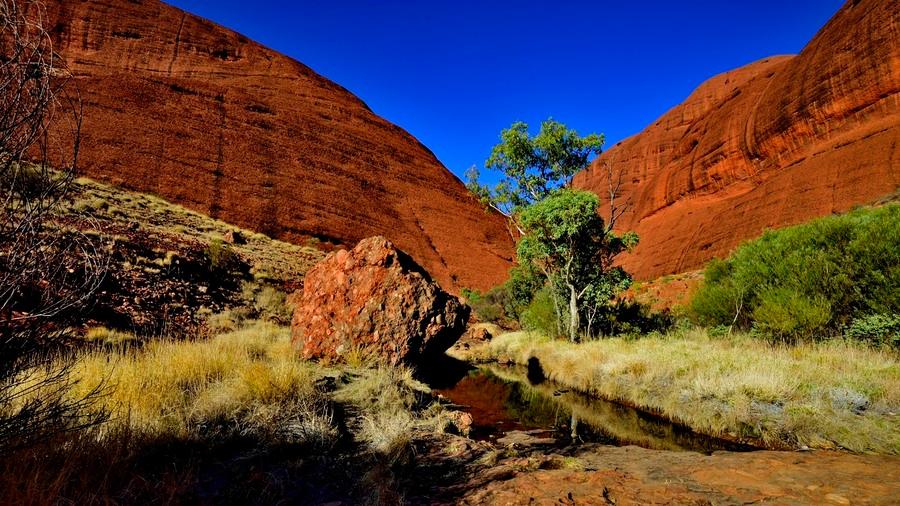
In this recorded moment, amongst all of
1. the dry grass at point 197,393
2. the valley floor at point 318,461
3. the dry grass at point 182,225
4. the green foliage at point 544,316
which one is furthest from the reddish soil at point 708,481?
the dry grass at point 182,225

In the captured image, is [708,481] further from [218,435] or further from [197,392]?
[197,392]

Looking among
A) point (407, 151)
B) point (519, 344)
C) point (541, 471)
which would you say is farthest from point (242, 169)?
point (541, 471)

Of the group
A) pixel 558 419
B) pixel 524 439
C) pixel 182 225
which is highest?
pixel 182 225

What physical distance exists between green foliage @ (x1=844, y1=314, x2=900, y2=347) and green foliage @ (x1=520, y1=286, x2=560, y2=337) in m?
8.62

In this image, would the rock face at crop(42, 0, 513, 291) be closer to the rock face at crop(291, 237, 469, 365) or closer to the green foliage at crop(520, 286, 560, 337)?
the green foliage at crop(520, 286, 560, 337)

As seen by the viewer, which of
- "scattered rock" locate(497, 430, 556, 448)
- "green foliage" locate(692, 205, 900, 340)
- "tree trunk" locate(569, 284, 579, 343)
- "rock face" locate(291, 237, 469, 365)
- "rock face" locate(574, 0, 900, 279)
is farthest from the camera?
"rock face" locate(574, 0, 900, 279)

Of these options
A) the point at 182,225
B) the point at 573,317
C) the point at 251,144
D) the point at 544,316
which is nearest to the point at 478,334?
the point at 544,316

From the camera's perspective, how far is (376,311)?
9.50 metres

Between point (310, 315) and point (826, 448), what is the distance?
9.51m

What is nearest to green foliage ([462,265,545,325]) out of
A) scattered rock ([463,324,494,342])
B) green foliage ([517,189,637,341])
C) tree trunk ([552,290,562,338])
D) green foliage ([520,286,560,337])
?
green foliage ([520,286,560,337])

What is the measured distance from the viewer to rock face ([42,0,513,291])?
39.0 meters

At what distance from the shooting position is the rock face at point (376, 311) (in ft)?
30.4

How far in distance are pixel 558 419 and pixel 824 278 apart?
27.7 feet

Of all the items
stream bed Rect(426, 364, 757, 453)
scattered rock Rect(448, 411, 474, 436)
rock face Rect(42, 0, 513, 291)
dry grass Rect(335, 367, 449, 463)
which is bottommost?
stream bed Rect(426, 364, 757, 453)
